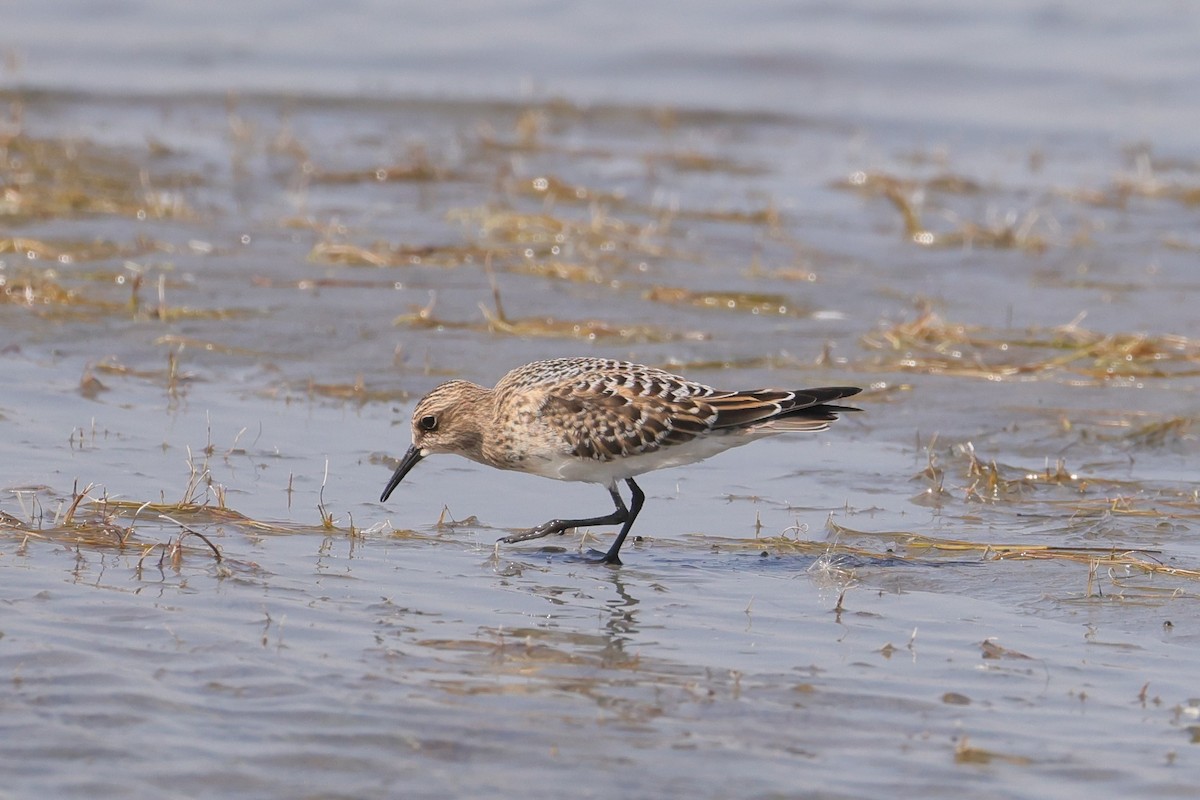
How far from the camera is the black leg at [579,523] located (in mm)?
8617

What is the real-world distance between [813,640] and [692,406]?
79.5 inches

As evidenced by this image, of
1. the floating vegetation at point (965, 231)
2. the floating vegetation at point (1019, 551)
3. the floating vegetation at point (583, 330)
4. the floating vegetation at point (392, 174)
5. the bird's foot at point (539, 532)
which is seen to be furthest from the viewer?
the floating vegetation at point (392, 174)

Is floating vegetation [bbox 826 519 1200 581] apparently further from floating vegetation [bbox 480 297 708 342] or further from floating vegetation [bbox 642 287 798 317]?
floating vegetation [bbox 642 287 798 317]

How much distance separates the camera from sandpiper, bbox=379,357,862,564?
8.84 m

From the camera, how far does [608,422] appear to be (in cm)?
884

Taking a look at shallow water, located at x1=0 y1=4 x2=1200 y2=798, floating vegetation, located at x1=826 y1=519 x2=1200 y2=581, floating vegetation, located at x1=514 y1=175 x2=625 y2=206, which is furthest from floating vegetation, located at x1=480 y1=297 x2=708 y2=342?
floating vegetation, located at x1=514 y1=175 x2=625 y2=206

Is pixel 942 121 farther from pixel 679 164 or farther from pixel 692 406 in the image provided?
pixel 692 406

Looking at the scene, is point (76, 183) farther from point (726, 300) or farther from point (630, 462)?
point (630, 462)

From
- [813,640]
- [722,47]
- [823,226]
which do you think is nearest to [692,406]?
[813,640]

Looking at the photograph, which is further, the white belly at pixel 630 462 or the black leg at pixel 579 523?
the white belly at pixel 630 462

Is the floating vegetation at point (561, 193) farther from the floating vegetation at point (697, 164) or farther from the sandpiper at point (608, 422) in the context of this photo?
the sandpiper at point (608, 422)

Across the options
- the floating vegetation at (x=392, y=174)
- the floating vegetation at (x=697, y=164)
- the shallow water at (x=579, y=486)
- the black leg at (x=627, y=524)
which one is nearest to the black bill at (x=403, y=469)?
the shallow water at (x=579, y=486)

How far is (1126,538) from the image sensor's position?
902 cm

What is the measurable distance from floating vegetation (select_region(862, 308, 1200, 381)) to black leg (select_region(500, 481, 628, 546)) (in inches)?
158
